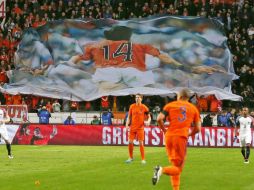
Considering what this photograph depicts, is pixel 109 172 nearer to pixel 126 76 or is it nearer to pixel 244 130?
pixel 244 130

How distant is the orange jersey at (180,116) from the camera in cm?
1556

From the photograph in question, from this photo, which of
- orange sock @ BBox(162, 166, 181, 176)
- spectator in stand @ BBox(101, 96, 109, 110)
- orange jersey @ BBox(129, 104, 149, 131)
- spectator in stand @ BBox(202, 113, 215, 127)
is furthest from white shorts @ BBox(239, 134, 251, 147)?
spectator in stand @ BBox(101, 96, 109, 110)

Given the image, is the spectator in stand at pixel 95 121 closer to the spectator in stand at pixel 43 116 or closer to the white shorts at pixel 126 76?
the spectator in stand at pixel 43 116

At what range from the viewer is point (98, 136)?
37.7 meters

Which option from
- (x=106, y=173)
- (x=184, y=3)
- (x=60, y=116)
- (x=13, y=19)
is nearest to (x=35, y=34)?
(x=13, y=19)

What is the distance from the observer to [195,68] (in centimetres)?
4284

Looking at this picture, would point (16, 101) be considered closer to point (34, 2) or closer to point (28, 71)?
point (28, 71)

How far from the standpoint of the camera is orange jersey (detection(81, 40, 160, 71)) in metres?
43.7

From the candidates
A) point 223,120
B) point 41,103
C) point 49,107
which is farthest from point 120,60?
point 223,120

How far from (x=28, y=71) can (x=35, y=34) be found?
253 cm

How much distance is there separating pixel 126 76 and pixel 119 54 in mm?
1585

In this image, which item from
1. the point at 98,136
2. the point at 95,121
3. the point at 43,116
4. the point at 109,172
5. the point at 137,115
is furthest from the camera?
the point at 43,116

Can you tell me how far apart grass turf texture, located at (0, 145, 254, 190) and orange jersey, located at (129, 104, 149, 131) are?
1.21m

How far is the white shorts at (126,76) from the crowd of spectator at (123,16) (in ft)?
3.82
